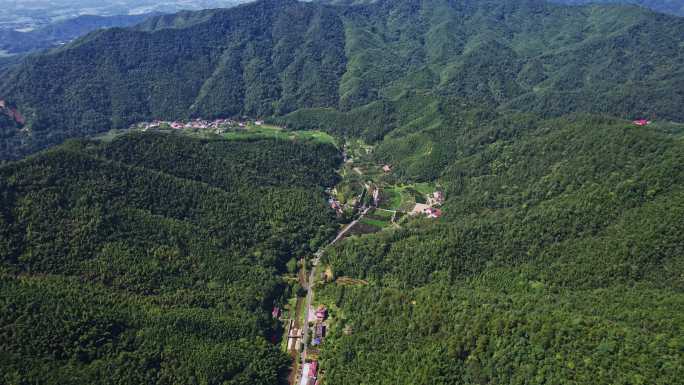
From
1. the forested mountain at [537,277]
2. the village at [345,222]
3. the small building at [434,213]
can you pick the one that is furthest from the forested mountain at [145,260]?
the small building at [434,213]

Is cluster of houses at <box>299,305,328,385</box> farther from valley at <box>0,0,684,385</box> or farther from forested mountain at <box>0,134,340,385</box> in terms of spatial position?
forested mountain at <box>0,134,340,385</box>

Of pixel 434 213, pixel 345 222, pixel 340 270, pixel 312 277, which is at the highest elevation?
pixel 434 213

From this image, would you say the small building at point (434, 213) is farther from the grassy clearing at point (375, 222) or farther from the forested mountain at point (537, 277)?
the grassy clearing at point (375, 222)

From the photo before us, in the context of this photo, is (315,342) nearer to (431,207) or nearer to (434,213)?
(434,213)

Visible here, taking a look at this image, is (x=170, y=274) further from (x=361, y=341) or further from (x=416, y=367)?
(x=416, y=367)

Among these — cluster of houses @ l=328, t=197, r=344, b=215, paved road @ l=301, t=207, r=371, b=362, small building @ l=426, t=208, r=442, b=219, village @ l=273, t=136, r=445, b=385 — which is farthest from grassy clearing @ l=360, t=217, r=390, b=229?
small building @ l=426, t=208, r=442, b=219

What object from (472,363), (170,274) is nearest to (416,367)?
(472,363)

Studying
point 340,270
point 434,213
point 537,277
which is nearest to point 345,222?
point 434,213
